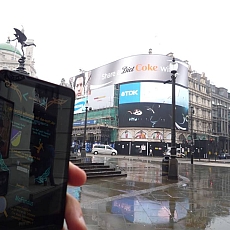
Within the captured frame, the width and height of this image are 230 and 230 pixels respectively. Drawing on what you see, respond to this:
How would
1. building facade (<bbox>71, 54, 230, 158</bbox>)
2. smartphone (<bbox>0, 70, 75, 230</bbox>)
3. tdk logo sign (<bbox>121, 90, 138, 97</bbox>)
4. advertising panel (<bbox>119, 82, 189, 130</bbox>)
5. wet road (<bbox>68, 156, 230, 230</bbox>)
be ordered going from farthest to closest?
tdk logo sign (<bbox>121, 90, 138, 97</bbox>), advertising panel (<bbox>119, 82, 189, 130</bbox>), building facade (<bbox>71, 54, 230, 158</bbox>), wet road (<bbox>68, 156, 230, 230</bbox>), smartphone (<bbox>0, 70, 75, 230</bbox>)

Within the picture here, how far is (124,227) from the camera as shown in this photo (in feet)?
15.5

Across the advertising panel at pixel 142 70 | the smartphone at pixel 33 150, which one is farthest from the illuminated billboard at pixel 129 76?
the smartphone at pixel 33 150

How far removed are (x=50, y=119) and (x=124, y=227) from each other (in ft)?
13.4

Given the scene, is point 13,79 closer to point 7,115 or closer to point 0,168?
point 7,115

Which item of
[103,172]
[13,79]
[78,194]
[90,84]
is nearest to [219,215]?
[78,194]

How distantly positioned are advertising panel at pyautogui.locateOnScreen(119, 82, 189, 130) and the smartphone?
171 ft

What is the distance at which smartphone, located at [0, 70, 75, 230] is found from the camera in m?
1.30

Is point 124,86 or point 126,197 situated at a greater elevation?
point 124,86

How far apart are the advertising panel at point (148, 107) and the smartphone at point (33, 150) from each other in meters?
52.2

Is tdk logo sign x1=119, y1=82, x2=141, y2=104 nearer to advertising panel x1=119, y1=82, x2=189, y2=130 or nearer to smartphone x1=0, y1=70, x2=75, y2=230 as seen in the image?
advertising panel x1=119, y1=82, x2=189, y2=130

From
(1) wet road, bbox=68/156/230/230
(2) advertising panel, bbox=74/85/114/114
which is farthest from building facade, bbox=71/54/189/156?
(1) wet road, bbox=68/156/230/230

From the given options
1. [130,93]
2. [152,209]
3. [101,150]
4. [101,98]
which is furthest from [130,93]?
[152,209]

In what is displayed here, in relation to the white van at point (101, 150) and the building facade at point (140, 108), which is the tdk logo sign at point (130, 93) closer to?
the building facade at point (140, 108)

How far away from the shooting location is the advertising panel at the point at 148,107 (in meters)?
53.6
